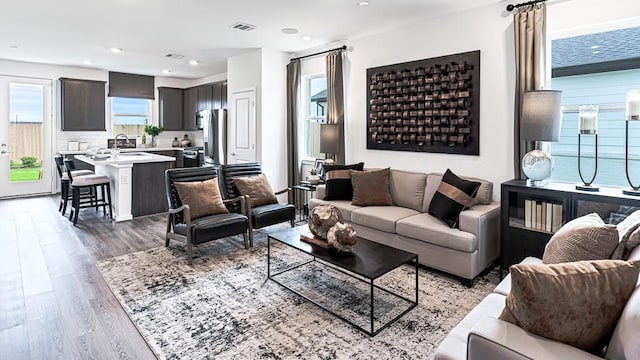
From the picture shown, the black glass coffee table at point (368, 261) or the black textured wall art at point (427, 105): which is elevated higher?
the black textured wall art at point (427, 105)

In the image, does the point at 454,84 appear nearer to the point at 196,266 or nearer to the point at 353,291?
the point at 353,291

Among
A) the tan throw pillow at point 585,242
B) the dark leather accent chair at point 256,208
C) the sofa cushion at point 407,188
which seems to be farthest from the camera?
the dark leather accent chair at point 256,208

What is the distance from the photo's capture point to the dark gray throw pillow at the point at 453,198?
3615 mm

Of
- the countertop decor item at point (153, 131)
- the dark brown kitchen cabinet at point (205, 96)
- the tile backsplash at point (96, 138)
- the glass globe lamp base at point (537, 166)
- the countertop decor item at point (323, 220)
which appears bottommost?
the countertop decor item at point (323, 220)

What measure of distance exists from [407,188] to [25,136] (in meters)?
7.93

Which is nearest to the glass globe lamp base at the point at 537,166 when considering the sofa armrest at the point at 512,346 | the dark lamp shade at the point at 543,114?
the dark lamp shade at the point at 543,114

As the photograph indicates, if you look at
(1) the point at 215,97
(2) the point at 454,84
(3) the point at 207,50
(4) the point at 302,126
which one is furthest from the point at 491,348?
(1) the point at 215,97

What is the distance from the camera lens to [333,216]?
124 inches

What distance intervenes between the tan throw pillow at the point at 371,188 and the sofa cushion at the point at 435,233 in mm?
601

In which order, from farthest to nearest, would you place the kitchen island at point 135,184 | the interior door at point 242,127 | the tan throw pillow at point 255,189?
the interior door at point 242,127 < the kitchen island at point 135,184 < the tan throw pillow at point 255,189

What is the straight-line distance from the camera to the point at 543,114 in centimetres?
325

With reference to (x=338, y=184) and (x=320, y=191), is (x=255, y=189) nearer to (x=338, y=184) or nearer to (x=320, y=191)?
(x=320, y=191)

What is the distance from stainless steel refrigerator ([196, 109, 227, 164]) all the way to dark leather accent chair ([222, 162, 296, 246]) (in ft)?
7.76

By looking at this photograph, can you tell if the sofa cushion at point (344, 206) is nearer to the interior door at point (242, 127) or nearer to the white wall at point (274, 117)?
the white wall at point (274, 117)
